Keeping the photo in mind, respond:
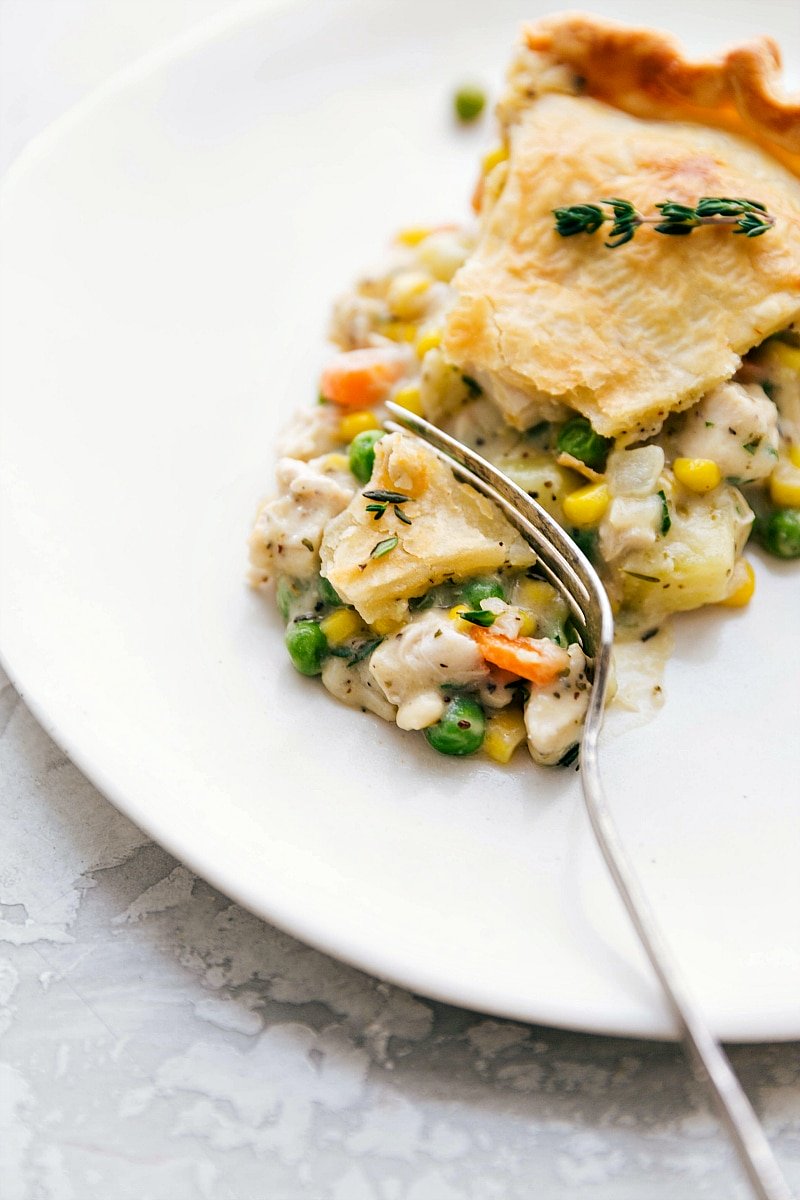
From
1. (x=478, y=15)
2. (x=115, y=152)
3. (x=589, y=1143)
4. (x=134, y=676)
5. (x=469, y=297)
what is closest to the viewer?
(x=589, y=1143)

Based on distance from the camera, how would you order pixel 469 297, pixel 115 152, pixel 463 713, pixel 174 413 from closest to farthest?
1. pixel 463 713
2. pixel 469 297
3. pixel 174 413
4. pixel 115 152

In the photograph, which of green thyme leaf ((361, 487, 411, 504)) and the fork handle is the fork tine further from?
the fork handle

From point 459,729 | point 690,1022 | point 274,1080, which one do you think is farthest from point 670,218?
point 274,1080

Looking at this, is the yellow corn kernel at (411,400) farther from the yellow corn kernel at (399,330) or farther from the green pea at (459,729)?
the green pea at (459,729)

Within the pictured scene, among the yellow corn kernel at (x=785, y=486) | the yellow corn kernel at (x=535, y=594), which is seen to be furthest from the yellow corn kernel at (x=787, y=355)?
the yellow corn kernel at (x=535, y=594)

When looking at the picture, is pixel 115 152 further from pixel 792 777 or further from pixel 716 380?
pixel 792 777

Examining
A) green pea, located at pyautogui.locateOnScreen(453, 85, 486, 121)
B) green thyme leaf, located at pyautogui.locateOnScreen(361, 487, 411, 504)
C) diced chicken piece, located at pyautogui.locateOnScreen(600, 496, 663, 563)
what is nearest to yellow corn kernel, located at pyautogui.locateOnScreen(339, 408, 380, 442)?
green thyme leaf, located at pyautogui.locateOnScreen(361, 487, 411, 504)

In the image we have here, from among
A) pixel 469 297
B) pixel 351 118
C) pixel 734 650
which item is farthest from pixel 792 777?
pixel 351 118

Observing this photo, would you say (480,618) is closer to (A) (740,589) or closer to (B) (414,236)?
(A) (740,589)
